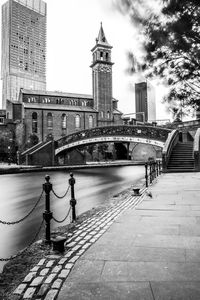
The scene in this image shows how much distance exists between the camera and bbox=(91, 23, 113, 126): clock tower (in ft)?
198

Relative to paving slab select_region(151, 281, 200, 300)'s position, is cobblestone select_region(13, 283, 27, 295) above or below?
below

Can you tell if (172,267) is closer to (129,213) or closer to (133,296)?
(133,296)

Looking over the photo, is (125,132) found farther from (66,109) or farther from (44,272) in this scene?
(66,109)

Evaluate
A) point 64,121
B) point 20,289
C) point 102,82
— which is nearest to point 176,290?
point 20,289

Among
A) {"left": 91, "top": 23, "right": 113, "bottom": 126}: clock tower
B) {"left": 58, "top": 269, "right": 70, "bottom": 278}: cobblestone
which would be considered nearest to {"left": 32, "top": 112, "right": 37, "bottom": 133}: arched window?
{"left": 91, "top": 23, "right": 113, "bottom": 126}: clock tower

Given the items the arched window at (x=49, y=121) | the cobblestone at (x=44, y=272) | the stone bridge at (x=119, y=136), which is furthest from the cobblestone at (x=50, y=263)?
the arched window at (x=49, y=121)

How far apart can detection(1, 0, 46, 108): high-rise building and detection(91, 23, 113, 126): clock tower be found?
8887cm

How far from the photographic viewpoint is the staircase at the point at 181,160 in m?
17.6

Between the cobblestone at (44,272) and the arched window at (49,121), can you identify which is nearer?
the cobblestone at (44,272)

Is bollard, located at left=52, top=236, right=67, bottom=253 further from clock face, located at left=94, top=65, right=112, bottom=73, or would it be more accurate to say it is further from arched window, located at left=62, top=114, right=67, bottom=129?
clock face, located at left=94, top=65, right=112, bottom=73

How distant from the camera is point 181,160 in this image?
18562mm

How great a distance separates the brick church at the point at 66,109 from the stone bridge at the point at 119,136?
17.6 meters

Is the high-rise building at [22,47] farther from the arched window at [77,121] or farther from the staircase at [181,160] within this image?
the staircase at [181,160]

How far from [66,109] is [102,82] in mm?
11135
